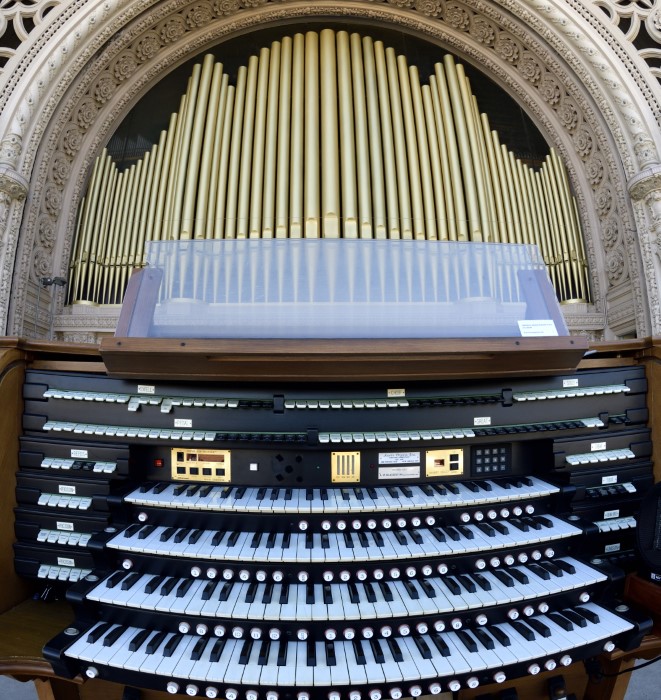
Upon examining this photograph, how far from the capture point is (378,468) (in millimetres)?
1676

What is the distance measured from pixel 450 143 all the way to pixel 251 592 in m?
4.55

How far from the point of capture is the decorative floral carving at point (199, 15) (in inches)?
183

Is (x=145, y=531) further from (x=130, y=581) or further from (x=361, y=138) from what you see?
(x=361, y=138)

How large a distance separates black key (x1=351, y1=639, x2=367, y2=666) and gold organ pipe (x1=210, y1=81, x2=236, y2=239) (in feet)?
11.8

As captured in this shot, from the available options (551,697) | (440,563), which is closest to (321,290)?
(440,563)

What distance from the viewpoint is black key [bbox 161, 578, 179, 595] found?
1.37 metres

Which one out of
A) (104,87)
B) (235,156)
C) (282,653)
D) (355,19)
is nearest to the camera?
(282,653)

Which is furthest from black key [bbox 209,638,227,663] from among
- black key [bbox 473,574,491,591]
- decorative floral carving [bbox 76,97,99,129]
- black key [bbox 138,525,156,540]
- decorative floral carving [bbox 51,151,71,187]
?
decorative floral carving [bbox 76,97,99,129]

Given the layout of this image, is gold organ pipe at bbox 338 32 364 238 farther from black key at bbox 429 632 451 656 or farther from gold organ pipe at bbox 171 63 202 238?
black key at bbox 429 632 451 656

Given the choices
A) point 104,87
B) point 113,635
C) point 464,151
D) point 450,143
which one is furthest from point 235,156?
point 113,635

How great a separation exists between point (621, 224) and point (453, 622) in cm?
424

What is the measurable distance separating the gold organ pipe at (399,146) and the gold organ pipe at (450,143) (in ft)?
1.34

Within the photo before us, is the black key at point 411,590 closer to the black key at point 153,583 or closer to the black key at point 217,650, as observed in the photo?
the black key at point 217,650

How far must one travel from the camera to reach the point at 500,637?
136 cm
